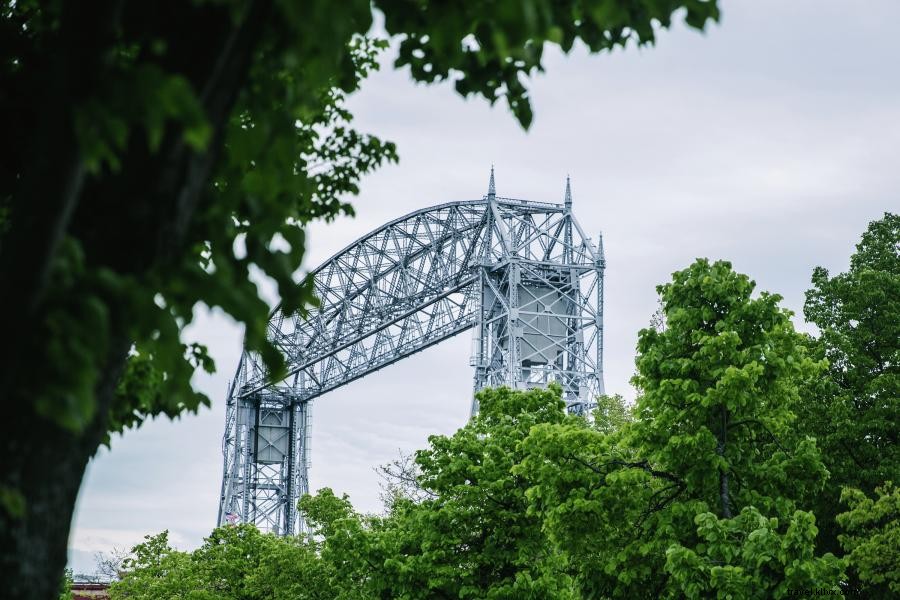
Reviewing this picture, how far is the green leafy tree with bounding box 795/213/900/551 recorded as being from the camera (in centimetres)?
2759

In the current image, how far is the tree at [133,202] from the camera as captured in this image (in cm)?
316

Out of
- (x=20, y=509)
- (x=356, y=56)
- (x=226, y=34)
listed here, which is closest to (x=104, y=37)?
(x=226, y=34)

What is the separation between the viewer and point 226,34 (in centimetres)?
356

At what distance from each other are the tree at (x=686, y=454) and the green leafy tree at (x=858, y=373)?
924 cm

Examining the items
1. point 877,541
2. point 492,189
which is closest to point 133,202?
point 877,541

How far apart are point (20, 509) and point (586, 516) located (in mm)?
14294

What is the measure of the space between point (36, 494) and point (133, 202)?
41.0 inches

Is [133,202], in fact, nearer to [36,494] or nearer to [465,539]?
[36,494]

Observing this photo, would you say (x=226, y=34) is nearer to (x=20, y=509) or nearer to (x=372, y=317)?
(x=20, y=509)

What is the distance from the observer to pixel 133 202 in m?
3.53

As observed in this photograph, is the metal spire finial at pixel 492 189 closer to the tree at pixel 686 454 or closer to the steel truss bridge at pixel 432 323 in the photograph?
the steel truss bridge at pixel 432 323

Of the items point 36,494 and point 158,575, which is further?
point 158,575

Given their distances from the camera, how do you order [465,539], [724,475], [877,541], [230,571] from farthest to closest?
[230,571], [877,541], [465,539], [724,475]

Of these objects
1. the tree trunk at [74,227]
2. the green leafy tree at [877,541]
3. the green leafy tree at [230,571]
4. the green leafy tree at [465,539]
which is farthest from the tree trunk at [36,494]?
the green leafy tree at [230,571]
